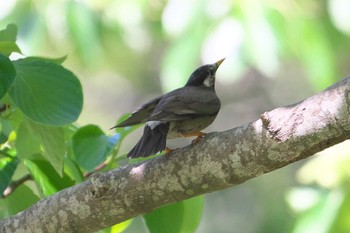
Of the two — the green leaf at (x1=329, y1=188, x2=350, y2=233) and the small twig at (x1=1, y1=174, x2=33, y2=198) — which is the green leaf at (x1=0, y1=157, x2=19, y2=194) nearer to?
the small twig at (x1=1, y1=174, x2=33, y2=198)

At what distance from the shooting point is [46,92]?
2.66m

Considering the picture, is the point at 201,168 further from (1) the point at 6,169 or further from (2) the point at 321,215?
(2) the point at 321,215

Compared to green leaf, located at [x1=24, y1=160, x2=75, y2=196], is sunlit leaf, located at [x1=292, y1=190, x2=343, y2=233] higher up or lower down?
lower down

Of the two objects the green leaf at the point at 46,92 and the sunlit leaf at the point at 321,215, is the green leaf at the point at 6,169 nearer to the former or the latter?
the green leaf at the point at 46,92

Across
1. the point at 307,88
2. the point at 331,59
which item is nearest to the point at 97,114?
the point at 307,88

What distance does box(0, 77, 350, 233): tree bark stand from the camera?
2.17 metres

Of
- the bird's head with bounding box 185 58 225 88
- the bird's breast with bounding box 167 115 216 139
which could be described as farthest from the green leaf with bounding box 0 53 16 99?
the bird's head with bounding box 185 58 225 88

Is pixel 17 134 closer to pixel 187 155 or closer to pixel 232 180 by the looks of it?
pixel 187 155

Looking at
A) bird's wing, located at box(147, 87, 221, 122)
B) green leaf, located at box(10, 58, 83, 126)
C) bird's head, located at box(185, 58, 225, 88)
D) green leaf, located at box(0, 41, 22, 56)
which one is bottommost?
bird's head, located at box(185, 58, 225, 88)

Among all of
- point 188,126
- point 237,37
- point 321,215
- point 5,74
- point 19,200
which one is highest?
point 5,74

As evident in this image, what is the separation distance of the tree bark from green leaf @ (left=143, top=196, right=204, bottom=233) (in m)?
0.29

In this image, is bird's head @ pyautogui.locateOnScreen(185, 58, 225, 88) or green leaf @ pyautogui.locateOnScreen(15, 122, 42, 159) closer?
green leaf @ pyautogui.locateOnScreen(15, 122, 42, 159)

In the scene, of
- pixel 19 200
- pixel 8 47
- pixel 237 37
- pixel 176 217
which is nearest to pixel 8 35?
pixel 8 47

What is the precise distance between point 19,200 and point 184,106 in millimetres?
710
